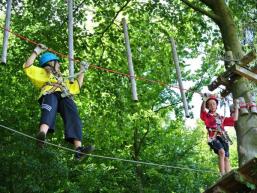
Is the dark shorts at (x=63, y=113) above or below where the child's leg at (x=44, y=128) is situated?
above

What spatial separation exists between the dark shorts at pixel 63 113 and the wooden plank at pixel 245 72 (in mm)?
3120

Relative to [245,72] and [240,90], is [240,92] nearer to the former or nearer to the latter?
[240,90]

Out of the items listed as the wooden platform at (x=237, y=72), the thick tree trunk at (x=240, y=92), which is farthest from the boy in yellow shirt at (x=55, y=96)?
the wooden platform at (x=237, y=72)

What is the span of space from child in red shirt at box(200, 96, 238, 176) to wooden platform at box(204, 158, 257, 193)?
0.23m

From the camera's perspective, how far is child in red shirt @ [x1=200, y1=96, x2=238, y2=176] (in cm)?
687

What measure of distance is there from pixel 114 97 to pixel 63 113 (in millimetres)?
6814

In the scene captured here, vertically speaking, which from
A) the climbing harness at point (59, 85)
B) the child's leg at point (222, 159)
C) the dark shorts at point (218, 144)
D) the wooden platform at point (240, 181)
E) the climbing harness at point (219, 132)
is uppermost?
the climbing harness at point (59, 85)

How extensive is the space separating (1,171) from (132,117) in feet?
15.5

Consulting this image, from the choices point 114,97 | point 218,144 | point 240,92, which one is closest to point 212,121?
point 218,144

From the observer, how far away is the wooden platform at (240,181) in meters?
6.32

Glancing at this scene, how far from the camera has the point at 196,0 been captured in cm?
1143

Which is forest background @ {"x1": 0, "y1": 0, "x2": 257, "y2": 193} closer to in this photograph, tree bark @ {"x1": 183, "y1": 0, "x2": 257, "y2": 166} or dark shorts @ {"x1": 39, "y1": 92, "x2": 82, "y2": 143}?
tree bark @ {"x1": 183, "y1": 0, "x2": 257, "y2": 166}

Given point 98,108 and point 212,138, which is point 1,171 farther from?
point 212,138

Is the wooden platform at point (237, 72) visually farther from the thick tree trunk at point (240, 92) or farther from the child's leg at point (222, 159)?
the child's leg at point (222, 159)
